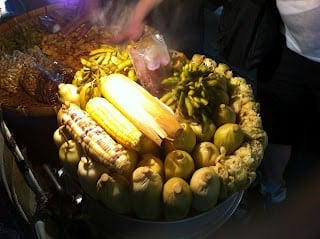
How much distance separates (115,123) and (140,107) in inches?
4.5

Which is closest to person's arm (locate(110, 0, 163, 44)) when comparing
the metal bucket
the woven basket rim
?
the woven basket rim

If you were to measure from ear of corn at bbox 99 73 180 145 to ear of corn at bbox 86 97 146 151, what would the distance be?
0.09ft

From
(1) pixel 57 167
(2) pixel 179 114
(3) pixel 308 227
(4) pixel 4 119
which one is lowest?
(3) pixel 308 227

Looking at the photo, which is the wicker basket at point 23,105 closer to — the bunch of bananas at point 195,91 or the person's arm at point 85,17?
the person's arm at point 85,17

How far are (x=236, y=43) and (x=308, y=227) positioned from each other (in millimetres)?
1285

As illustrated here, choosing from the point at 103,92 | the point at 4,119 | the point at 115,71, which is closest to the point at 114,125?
the point at 103,92

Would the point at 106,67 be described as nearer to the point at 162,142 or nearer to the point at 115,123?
Result: the point at 115,123

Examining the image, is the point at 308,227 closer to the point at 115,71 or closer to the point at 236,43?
the point at 236,43

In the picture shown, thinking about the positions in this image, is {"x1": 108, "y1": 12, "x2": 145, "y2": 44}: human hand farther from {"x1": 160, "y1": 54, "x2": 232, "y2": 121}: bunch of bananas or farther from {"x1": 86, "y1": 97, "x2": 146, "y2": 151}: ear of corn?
{"x1": 86, "y1": 97, "x2": 146, "y2": 151}: ear of corn

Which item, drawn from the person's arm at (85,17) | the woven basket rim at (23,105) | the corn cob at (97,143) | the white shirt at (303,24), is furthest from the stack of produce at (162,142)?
the person's arm at (85,17)

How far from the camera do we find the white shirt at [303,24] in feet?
6.64

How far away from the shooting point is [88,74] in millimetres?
1854

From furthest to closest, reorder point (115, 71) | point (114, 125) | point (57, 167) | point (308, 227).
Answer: point (308, 227), point (57, 167), point (115, 71), point (114, 125)

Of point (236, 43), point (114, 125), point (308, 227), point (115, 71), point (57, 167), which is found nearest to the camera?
point (114, 125)
